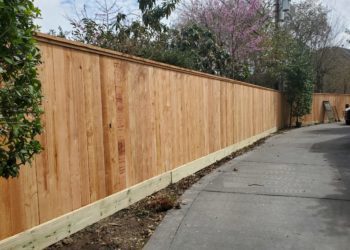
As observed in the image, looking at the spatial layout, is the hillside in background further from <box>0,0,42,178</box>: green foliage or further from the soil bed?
<box>0,0,42,178</box>: green foliage

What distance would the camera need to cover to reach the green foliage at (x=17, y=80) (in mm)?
2100

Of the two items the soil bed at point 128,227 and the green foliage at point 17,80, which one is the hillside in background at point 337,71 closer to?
the soil bed at point 128,227

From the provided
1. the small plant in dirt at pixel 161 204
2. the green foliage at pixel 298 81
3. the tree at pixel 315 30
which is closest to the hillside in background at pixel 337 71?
the tree at pixel 315 30

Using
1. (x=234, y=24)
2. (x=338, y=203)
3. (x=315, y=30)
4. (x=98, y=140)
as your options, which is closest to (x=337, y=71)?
(x=315, y=30)

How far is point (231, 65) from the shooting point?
14.1 meters

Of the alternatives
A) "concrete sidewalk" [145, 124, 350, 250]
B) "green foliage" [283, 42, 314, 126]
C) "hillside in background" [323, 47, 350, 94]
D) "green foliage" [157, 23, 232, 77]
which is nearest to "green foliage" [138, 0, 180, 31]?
"green foliage" [157, 23, 232, 77]

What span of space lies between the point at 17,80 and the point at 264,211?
12.2ft

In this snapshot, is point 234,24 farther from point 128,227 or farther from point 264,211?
point 128,227

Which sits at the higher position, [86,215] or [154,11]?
[154,11]

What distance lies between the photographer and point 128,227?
4457 mm

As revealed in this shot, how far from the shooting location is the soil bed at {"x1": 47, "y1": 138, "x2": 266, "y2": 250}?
3.94m

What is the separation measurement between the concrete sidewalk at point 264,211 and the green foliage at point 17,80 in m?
2.07

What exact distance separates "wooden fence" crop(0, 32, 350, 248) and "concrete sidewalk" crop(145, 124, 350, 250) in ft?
2.30

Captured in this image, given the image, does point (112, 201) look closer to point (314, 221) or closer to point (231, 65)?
point (314, 221)
